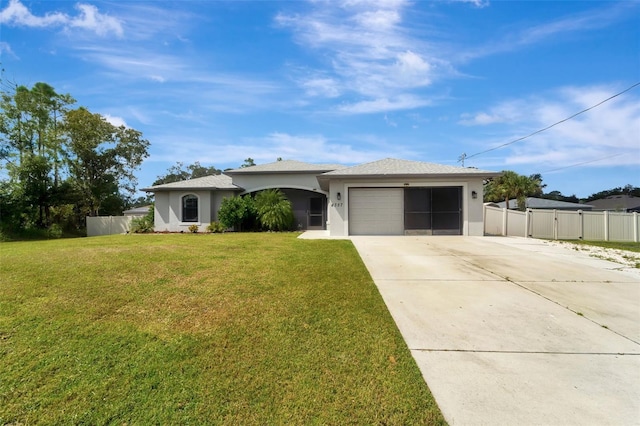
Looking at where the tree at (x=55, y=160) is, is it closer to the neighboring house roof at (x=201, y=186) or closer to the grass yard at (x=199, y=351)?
the neighboring house roof at (x=201, y=186)

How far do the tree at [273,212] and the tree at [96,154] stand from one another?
20.5 metres

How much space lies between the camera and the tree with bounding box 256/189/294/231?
15.7 metres

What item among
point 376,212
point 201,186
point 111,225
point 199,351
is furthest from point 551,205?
point 111,225

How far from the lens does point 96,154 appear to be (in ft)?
90.2

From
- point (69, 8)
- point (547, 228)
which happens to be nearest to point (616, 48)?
point (547, 228)

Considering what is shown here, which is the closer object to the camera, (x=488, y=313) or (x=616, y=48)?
(x=488, y=313)

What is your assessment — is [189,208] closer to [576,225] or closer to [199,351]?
[199,351]

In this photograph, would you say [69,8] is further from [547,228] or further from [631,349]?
[547,228]

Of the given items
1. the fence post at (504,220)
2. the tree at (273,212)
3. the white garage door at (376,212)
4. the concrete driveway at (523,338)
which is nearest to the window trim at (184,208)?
the tree at (273,212)

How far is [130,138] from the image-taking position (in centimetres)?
3052

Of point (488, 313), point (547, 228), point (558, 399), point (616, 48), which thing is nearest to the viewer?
point (558, 399)

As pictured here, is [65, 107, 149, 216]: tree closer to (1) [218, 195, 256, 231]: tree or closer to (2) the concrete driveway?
(1) [218, 195, 256, 231]: tree

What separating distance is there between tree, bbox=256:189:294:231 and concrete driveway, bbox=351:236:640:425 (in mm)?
9799

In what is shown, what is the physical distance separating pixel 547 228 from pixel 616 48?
7.53 metres
